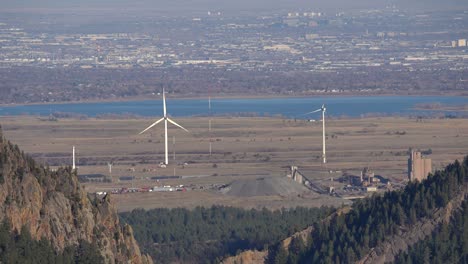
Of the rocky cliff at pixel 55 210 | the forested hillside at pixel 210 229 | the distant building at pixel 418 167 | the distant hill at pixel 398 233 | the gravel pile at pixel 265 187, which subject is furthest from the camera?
the distant building at pixel 418 167

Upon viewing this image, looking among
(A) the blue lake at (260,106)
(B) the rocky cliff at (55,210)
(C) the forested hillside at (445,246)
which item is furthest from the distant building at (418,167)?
(A) the blue lake at (260,106)

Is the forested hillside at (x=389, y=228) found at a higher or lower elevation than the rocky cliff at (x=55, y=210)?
lower

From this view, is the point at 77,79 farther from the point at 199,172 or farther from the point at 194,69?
the point at 199,172

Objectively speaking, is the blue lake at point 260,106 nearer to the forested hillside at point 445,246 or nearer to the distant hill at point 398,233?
the distant hill at point 398,233

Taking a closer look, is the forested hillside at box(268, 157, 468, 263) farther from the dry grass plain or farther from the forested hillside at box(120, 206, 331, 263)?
the dry grass plain


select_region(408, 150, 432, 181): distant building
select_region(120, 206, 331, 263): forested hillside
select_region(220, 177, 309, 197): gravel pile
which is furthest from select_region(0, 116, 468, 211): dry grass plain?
select_region(120, 206, 331, 263): forested hillside

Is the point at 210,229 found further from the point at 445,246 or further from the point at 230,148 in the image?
the point at 230,148

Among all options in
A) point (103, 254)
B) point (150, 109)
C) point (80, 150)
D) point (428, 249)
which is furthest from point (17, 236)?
point (150, 109)
